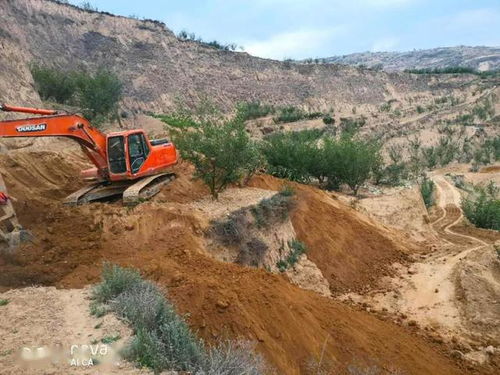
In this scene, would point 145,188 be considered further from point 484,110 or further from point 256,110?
point 484,110

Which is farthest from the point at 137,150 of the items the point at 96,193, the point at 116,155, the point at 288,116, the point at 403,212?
the point at 288,116

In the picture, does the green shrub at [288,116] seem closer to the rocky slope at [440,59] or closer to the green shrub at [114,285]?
the green shrub at [114,285]

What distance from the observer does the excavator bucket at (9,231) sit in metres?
9.16

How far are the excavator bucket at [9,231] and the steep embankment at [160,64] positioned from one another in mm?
21816

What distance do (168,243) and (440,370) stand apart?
559cm

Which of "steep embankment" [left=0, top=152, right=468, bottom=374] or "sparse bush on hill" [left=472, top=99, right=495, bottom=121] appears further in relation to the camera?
"sparse bush on hill" [left=472, top=99, right=495, bottom=121]

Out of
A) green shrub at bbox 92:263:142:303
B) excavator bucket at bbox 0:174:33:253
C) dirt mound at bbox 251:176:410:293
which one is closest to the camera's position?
green shrub at bbox 92:263:142:303

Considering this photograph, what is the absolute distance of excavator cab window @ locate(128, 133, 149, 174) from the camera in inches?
515

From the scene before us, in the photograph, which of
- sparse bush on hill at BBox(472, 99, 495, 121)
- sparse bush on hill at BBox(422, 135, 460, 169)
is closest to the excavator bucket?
sparse bush on hill at BBox(422, 135, 460, 169)

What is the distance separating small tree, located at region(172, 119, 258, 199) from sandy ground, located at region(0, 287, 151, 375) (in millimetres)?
6234

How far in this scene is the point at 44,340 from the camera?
609cm

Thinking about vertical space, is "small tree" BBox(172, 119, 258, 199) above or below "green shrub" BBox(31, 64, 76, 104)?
below

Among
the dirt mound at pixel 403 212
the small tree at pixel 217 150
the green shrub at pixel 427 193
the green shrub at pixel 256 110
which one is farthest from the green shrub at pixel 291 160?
the green shrub at pixel 256 110

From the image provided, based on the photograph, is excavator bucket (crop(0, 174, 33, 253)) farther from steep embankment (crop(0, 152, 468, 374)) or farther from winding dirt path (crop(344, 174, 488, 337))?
winding dirt path (crop(344, 174, 488, 337))
